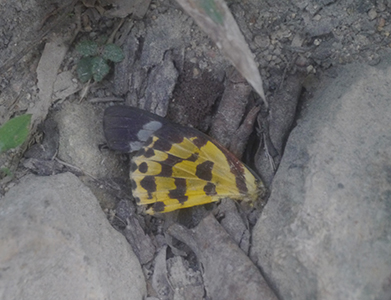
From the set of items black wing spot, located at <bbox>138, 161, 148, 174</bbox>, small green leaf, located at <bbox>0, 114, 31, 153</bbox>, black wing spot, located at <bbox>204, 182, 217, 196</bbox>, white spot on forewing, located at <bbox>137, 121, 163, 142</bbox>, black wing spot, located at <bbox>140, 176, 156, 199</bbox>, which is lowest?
black wing spot, located at <bbox>204, 182, 217, 196</bbox>

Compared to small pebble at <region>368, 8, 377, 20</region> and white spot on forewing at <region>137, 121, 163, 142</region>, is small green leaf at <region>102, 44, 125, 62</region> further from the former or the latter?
small pebble at <region>368, 8, 377, 20</region>

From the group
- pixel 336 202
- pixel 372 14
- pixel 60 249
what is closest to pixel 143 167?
pixel 60 249

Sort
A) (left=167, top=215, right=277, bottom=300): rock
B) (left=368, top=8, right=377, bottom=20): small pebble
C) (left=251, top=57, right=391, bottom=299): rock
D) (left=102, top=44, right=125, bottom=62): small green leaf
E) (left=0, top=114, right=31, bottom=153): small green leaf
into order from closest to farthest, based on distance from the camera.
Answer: (left=251, top=57, right=391, bottom=299): rock → (left=167, top=215, right=277, bottom=300): rock → (left=0, top=114, right=31, bottom=153): small green leaf → (left=368, top=8, right=377, bottom=20): small pebble → (left=102, top=44, right=125, bottom=62): small green leaf

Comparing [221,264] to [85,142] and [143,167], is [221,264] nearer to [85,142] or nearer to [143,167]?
[143,167]

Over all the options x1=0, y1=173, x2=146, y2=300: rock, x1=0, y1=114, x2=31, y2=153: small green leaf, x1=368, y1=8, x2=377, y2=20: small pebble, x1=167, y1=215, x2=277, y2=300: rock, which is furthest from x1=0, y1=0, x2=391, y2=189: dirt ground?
x1=167, y1=215, x2=277, y2=300: rock

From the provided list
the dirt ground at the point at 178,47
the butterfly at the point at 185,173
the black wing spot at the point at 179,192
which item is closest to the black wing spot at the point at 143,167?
the butterfly at the point at 185,173

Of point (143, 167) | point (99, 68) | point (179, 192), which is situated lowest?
point (179, 192)
